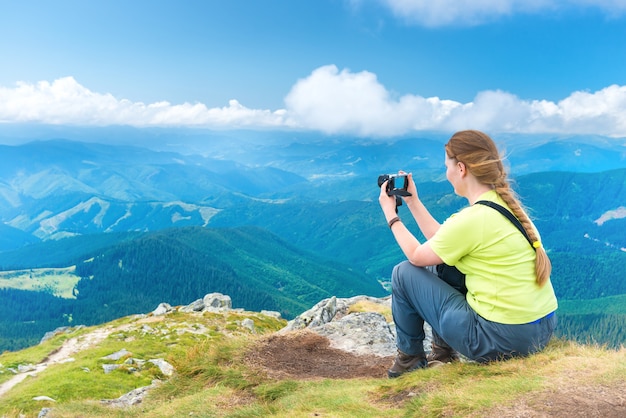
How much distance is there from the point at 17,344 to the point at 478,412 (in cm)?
22859

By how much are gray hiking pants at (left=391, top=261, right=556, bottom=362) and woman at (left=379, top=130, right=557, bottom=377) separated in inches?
0.7

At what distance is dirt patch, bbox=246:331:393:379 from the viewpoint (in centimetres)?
1195

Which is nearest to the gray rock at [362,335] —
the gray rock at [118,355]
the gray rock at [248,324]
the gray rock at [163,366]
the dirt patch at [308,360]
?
the dirt patch at [308,360]

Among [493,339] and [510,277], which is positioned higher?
[510,277]

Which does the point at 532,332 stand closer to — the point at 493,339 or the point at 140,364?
the point at 493,339

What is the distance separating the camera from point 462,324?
25.4 feet

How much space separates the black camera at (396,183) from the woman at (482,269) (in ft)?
0.81

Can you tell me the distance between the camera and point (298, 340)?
49.8 ft

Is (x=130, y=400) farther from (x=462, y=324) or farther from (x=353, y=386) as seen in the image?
(x=462, y=324)

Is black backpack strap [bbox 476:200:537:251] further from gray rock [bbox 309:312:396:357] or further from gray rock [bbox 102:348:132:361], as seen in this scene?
gray rock [bbox 102:348:132:361]

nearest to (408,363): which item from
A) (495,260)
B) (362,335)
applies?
(495,260)

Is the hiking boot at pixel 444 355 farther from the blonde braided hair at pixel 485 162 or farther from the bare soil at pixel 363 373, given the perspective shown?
the blonde braided hair at pixel 485 162

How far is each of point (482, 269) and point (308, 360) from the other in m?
7.88

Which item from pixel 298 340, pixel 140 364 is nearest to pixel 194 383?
pixel 298 340
